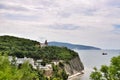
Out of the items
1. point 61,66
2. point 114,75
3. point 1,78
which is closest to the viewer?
point 114,75

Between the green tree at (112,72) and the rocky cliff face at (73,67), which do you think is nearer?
the green tree at (112,72)

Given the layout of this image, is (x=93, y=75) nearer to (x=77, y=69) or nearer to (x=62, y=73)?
(x=62, y=73)

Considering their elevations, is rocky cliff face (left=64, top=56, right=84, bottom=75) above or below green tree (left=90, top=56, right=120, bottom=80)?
below

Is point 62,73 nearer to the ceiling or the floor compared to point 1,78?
nearer to the floor

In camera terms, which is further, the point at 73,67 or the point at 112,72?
the point at 73,67

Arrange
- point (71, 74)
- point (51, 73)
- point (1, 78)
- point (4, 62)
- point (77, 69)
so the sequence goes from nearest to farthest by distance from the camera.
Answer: point (1, 78)
point (4, 62)
point (51, 73)
point (71, 74)
point (77, 69)

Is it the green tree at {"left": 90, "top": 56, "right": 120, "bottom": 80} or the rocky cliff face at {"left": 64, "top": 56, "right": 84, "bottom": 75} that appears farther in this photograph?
the rocky cliff face at {"left": 64, "top": 56, "right": 84, "bottom": 75}

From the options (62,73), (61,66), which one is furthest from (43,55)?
(62,73)

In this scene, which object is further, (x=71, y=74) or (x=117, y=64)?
(x=71, y=74)

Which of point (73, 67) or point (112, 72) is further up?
point (112, 72)

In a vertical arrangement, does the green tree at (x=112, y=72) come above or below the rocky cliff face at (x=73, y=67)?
above
